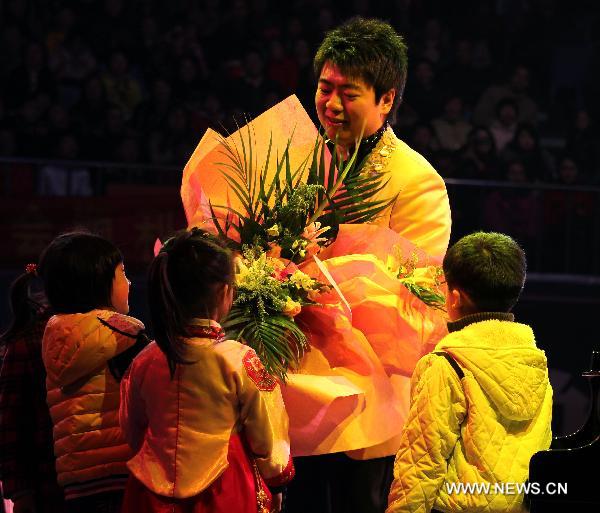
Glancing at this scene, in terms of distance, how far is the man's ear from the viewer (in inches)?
132

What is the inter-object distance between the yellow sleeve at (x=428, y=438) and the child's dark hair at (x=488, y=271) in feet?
0.69

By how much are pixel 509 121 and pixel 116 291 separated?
599cm

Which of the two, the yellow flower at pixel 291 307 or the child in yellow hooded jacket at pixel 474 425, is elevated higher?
the yellow flower at pixel 291 307

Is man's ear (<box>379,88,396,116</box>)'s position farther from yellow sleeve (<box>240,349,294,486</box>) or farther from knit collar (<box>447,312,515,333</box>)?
yellow sleeve (<box>240,349,294,486</box>)

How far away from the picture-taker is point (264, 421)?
2607mm

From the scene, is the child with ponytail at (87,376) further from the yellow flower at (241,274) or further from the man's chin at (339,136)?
the man's chin at (339,136)

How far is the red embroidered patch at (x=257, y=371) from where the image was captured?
103 inches

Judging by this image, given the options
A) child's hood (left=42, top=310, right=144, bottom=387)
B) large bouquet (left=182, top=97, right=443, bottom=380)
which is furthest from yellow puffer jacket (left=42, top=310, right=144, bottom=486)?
large bouquet (left=182, top=97, right=443, bottom=380)

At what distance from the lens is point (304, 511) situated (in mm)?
3244

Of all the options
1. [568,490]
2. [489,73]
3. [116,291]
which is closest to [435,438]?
[568,490]

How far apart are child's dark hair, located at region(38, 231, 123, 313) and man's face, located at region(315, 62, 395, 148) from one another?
0.72 m

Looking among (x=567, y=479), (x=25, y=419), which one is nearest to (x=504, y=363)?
(x=567, y=479)

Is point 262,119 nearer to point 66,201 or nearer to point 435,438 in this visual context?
point 435,438

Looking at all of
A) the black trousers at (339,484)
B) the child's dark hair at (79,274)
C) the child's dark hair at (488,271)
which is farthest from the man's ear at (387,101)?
the black trousers at (339,484)
